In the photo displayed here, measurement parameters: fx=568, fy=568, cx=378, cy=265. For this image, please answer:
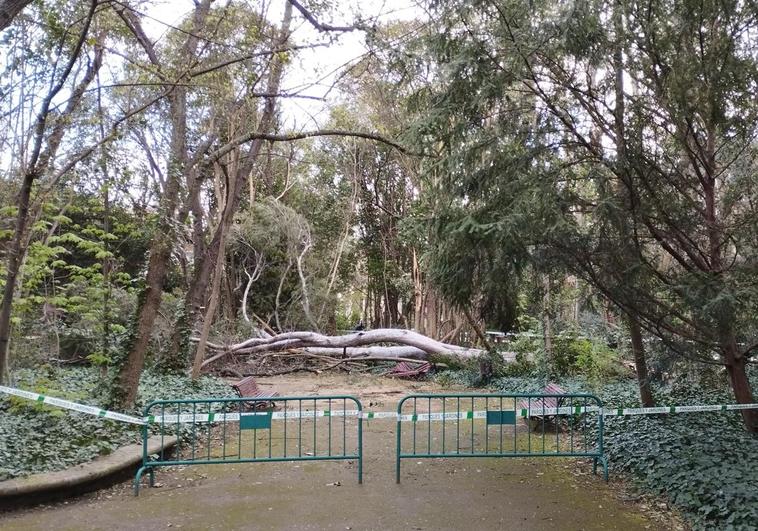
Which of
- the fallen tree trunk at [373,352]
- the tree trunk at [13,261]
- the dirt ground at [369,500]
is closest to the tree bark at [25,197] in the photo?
the tree trunk at [13,261]

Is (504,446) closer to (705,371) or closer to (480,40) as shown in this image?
(705,371)

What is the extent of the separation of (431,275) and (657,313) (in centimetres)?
257

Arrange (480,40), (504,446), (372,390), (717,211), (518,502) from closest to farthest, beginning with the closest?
(518,502) → (480,40) → (717,211) → (504,446) → (372,390)

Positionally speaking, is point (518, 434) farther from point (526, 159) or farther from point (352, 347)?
point (352, 347)

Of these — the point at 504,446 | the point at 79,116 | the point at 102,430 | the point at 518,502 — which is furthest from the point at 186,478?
the point at 79,116

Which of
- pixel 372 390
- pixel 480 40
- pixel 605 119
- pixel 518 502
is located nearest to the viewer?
pixel 518 502

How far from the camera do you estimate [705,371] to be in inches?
289

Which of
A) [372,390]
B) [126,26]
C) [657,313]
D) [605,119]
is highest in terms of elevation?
[126,26]

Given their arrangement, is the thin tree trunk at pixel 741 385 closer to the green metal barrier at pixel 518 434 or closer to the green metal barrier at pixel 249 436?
the green metal barrier at pixel 518 434

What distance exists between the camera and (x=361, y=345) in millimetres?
17828

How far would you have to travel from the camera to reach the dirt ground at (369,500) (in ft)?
15.9

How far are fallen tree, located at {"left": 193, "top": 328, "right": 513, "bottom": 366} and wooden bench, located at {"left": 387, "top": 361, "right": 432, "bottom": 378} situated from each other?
15.5 inches

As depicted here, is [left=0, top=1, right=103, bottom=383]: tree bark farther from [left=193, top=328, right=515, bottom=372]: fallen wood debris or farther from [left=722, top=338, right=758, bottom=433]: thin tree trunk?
[left=193, top=328, right=515, bottom=372]: fallen wood debris

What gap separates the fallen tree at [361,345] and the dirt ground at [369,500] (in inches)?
389
